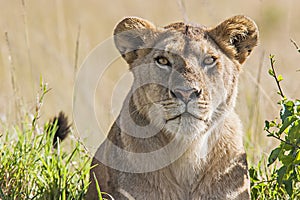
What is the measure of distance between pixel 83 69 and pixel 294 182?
3480 millimetres

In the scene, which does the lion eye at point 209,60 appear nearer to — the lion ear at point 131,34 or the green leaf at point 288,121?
the lion ear at point 131,34

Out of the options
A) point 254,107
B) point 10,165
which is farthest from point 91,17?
point 10,165

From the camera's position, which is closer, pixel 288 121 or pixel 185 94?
pixel 185 94

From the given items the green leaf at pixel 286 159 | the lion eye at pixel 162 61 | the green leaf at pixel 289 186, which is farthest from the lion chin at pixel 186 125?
the green leaf at pixel 289 186

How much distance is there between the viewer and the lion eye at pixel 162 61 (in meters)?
4.32

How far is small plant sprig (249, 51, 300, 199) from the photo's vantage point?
421 centimetres

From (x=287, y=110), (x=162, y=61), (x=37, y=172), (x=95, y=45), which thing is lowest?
(x=287, y=110)

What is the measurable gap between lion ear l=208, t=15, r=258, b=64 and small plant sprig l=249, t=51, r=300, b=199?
0.95ft

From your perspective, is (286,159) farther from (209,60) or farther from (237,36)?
(237,36)

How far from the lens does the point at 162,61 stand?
4.34m

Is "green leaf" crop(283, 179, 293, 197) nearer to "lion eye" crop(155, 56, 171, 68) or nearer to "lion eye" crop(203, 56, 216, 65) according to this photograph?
"lion eye" crop(203, 56, 216, 65)

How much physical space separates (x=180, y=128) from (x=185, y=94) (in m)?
0.24

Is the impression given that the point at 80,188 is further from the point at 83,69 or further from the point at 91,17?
the point at 91,17

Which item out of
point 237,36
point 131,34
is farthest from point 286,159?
point 131,34
